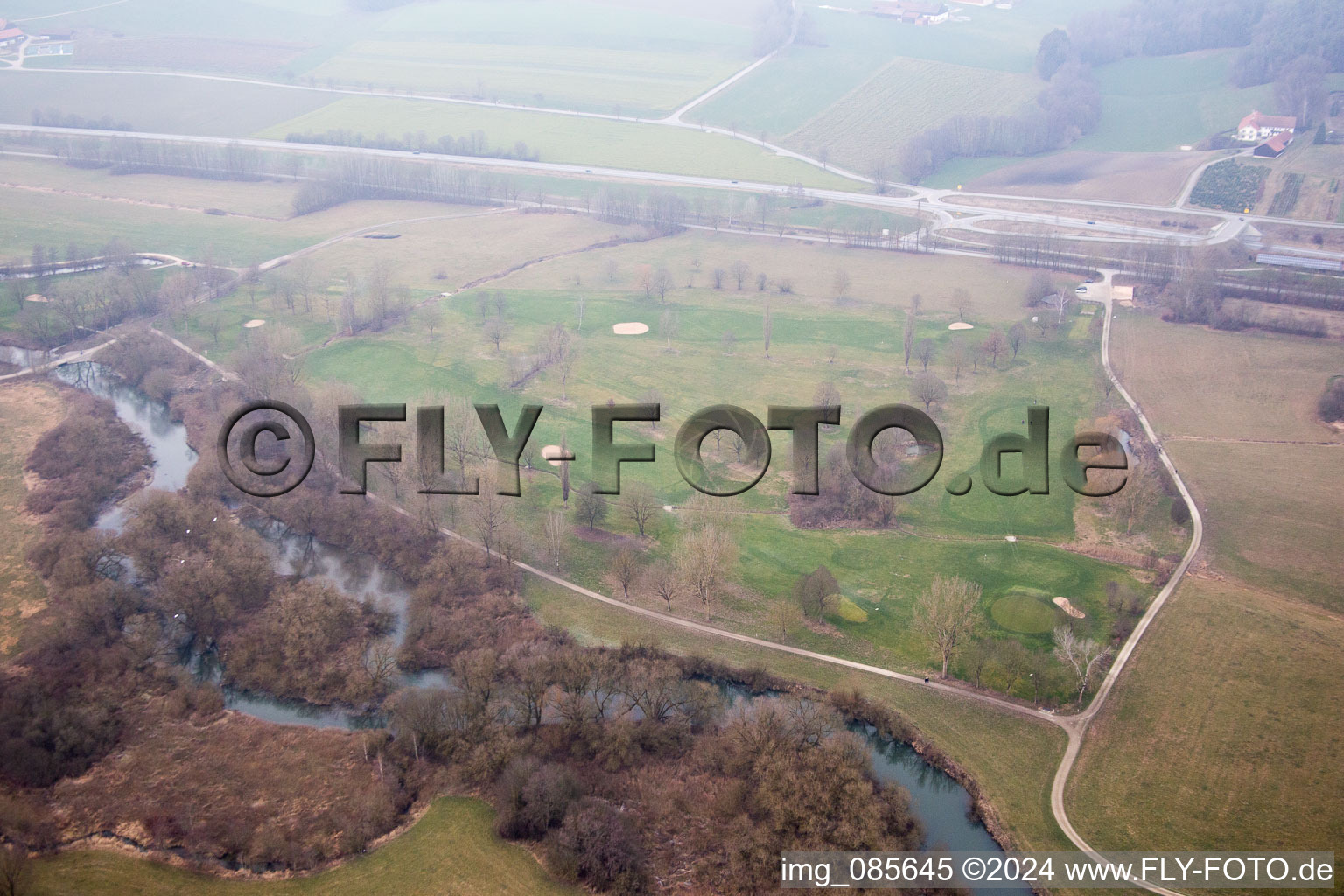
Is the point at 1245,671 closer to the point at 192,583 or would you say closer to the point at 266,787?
the point at 266,787

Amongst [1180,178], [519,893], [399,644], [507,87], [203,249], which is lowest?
[519,893]

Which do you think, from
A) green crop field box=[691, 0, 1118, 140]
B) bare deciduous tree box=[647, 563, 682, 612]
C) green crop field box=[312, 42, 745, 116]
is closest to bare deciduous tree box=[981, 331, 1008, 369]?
bare deciduous tree box=[647, 563, 682, 612]

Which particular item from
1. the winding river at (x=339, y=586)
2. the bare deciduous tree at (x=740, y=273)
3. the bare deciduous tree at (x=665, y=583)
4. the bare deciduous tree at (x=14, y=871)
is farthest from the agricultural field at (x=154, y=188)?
the bare deciduous tree at (x=14, y=871)

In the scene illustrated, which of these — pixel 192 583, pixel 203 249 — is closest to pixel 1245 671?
pixel 192 583

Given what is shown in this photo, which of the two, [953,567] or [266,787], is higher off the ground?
[953,567]

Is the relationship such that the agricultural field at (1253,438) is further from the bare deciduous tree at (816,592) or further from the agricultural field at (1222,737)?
the bare deciduous tree at (816,592)

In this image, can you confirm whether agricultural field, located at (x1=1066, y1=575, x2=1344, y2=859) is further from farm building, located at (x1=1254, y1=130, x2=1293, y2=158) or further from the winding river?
farm building, located at (x1=1254, y1=130, x2=1293, y2=158)

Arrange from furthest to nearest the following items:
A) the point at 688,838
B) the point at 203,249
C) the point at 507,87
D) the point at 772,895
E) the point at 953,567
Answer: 1. the point at 507,87
2. the point at 203,249
3. the point at 953,567
4. the point at 688,838
5. the point at 772,895
